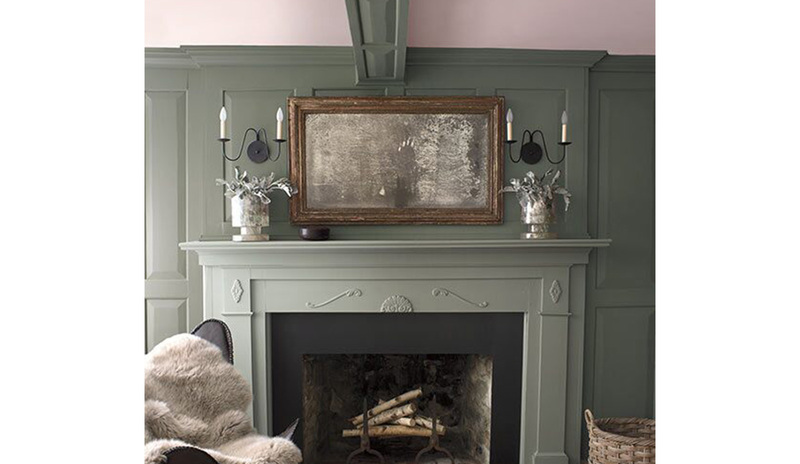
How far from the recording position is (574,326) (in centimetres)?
310

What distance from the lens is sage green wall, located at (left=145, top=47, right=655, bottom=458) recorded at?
3.07 metres

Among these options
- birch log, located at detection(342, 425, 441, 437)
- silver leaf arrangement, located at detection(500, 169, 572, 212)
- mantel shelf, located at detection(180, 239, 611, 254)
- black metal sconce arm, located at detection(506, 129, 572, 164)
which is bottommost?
birch log, located at detection(342, 425, 441, 437)

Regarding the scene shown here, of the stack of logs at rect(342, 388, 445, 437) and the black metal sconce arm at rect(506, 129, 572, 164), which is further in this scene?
the stack of logs at rect(342, 388, 445, 437)

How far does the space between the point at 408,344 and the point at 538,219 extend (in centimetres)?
96

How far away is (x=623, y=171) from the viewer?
3182 mm

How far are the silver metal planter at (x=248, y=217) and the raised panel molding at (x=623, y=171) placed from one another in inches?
72.8

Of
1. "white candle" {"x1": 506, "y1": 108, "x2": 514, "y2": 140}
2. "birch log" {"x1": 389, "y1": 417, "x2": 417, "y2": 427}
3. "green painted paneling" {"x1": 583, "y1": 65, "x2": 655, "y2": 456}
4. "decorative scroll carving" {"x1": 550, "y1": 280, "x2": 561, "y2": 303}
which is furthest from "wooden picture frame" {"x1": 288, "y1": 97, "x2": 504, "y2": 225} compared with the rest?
"birch log" {"x1": 389, "y1": 417, "x2": 417, "y2": 427}

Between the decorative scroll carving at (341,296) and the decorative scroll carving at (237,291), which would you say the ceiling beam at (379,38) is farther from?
the decorative scroll carving at (237,291)

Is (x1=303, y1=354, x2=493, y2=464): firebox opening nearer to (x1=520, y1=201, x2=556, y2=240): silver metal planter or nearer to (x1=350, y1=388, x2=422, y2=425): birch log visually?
(x1=350, y1=388, x2=422, y2=425): birch log

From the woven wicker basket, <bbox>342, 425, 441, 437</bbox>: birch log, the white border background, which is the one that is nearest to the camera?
the white border background
